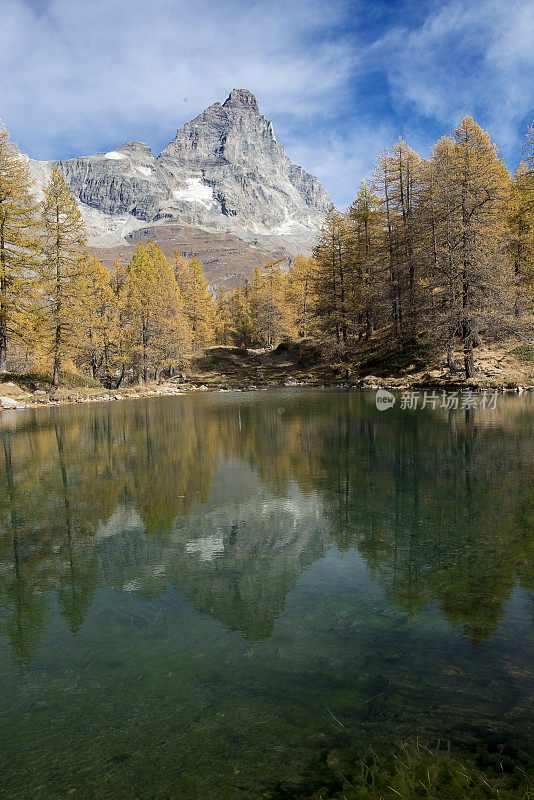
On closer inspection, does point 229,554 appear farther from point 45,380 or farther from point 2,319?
point 45,380

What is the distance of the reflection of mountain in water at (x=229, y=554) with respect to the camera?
471cm

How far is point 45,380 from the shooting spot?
3381 centimetres

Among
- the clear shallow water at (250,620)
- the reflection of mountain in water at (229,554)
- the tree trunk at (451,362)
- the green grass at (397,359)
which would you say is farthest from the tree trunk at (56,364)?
the reflection of mountain in water at (229,554)

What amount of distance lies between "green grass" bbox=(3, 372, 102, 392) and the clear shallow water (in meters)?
25.0

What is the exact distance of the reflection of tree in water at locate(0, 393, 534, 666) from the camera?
4.81m

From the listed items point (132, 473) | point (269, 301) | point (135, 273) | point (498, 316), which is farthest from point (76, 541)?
point (269, 301)

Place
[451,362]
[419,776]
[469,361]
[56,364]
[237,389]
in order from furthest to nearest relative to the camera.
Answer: [237,389] → [56,364] → [451,362] → [469,361] → [419,776]

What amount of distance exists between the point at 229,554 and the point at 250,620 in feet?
5.13

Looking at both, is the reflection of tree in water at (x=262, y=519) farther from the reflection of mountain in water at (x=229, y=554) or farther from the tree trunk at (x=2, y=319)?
the tree trunk at (x=2, y=319)

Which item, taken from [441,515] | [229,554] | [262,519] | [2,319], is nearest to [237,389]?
[2,319]

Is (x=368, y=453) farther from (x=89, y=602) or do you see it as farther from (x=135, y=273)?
(x=135, y=273)

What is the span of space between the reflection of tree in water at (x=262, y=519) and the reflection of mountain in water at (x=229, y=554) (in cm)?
3

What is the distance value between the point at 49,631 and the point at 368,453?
8.53 meters

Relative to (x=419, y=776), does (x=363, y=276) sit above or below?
above
